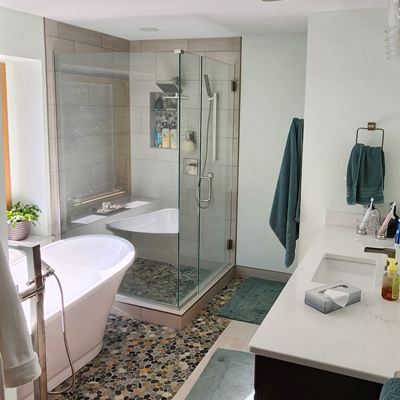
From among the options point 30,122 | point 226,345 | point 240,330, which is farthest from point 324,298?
point 30,122

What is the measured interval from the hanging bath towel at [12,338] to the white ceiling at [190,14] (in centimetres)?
213

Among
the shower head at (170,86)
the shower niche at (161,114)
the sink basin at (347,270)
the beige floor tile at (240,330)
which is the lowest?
the beige floor tile at (240,330)

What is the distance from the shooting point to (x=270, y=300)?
4145 millimetres

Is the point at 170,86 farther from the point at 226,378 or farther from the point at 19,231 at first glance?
the point at 226,378

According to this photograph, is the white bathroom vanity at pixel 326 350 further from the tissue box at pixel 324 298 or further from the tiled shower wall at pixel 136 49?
the tiled shower wall at pixel 136 49

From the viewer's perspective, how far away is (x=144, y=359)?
125 inches

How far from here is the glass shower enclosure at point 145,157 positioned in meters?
3.37

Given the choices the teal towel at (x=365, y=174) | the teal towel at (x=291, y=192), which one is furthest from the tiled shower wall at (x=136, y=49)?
the teal towel at (x=365, y=174)

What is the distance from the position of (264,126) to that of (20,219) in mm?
2329

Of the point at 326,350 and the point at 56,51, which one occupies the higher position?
the point at 56,51

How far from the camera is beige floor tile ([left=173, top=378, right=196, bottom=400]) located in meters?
2.75

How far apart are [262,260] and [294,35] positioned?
2.17 metres

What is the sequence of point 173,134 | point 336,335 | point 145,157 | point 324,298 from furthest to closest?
point 145,157
point 173,134
point 324,298
point 336,335

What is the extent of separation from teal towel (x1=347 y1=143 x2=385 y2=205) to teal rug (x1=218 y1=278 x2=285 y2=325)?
4.37 ft
